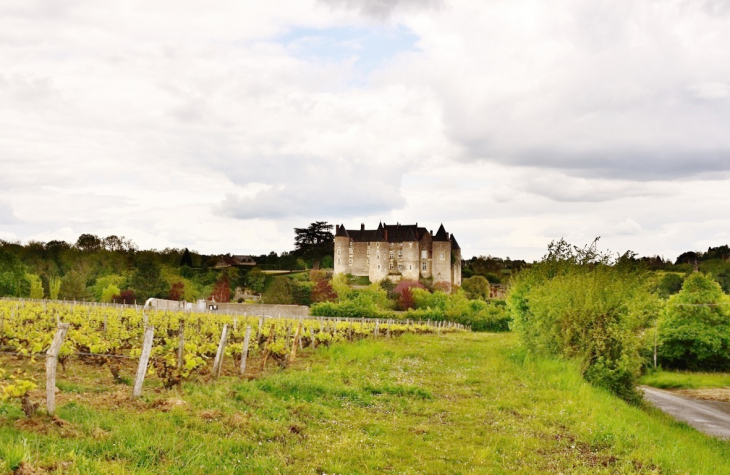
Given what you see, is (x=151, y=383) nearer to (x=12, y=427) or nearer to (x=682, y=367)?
(x=12, y=427)

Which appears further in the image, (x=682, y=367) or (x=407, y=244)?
(x=407, y=244)

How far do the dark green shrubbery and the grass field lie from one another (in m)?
2.64

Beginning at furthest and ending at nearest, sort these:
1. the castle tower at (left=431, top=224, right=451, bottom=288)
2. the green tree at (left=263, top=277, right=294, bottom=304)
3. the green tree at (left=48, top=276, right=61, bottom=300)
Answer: the castle tower at (left=431, top=224, right=451, bottom=288) → the green tree at (left=263, top=277, right=294, bottom=304) → the green tree at (left=48, top=276, right=61, bottom=300)

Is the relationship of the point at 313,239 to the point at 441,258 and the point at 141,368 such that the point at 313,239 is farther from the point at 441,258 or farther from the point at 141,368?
the point at 141,368

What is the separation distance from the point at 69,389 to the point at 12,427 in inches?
183

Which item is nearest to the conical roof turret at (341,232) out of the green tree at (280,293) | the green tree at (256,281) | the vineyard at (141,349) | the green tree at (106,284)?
the green tree at (256,281)

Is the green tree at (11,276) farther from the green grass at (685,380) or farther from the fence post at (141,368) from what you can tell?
the fence post at (141,368)

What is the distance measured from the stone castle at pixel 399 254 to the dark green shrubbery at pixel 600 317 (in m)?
87.1

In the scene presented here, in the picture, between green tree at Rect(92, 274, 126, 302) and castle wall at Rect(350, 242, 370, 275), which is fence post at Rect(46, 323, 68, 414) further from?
castle wall at Rect(350, 242, 370, 275)

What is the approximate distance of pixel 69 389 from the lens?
13.9 metres

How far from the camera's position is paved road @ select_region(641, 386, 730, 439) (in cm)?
2028

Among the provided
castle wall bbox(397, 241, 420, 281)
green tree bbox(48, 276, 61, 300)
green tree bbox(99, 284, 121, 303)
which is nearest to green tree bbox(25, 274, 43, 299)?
green tree bbox(48, 276, 61, 300)

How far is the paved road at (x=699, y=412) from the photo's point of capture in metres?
20.3

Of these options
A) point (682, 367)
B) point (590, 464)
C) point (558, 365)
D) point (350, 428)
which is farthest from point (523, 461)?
point (682, 367)
